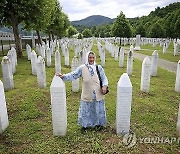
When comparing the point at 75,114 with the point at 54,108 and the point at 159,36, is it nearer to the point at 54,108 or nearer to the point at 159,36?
the point at 54,108

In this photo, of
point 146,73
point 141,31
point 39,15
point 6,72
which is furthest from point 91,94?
point 141,31

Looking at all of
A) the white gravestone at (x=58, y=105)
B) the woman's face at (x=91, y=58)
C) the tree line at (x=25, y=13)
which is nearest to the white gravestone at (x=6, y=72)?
the white gravestone at (x=58, y=105)

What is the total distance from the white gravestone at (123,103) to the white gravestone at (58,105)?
3.88 ft

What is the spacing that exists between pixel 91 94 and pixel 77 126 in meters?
1.03

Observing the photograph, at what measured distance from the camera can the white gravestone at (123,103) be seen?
460 cm

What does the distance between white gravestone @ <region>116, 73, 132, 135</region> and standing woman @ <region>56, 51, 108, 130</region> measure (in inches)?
14.8

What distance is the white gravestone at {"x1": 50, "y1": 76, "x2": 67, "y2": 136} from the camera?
15.1 ft

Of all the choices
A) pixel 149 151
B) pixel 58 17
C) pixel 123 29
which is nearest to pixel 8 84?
pixel 149 151

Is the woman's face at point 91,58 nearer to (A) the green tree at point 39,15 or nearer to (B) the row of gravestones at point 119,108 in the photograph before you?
(B) the row of gravestones at point 119,108

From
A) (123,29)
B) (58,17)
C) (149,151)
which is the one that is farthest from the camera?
(123,29)

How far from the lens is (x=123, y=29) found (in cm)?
3966

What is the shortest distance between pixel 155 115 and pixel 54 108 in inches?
118

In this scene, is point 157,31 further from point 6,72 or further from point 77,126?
point 77,126

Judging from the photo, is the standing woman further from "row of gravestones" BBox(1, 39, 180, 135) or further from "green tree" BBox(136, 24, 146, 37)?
"green tree" BBox(136, 24, 146, 37)
